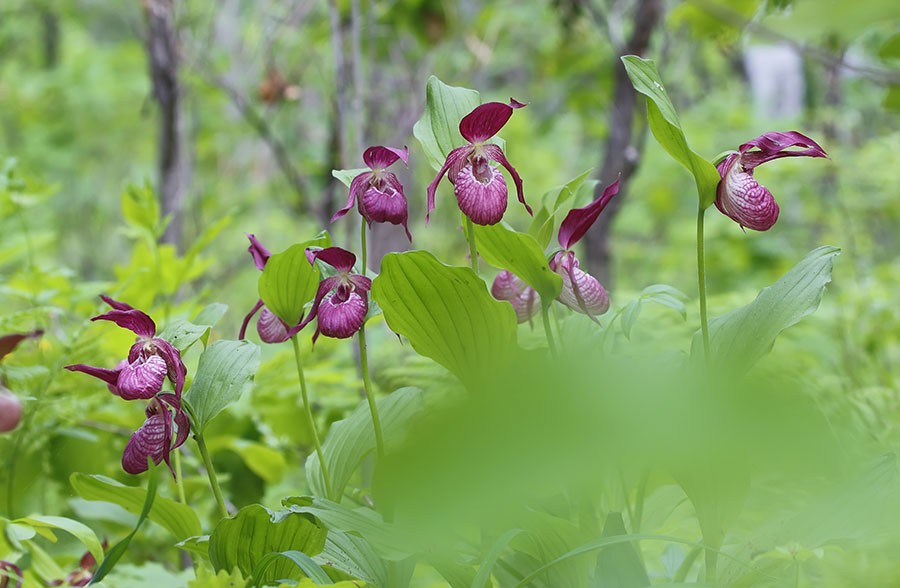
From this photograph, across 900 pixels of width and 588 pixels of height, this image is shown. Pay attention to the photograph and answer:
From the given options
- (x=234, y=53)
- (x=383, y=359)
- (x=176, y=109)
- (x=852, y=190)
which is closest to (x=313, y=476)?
(x=383, y=359)

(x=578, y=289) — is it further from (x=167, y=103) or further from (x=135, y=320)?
(x=167, y=103)

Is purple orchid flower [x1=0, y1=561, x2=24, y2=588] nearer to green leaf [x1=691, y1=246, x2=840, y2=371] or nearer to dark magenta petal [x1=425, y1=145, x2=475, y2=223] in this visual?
dark magenta petal [x1=425, y1=145, x2=475, y2=223]

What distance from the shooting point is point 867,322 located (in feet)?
6.66

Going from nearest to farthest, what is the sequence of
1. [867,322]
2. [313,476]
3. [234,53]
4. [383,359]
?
[313,476], [383,359], [867,322], [234,53]

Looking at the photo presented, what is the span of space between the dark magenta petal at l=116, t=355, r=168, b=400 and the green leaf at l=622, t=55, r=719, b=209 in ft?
1.10

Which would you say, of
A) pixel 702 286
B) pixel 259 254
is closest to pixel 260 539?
pixel 259 254

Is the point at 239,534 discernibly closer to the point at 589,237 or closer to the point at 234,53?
the point at 589,237

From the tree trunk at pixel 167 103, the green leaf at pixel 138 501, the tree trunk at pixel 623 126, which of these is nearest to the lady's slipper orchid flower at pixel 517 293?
the green leaf at pixel 138 501

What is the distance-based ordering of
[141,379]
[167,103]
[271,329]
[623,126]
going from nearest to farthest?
[141,379] < [271,329] < [167,103] < [623,126]

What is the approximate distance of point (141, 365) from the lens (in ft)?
1.66

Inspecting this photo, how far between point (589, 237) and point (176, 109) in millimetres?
1013

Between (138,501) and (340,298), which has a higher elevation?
(340,298)

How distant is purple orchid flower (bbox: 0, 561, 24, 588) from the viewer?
0.56m

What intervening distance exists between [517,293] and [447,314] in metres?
0.11
